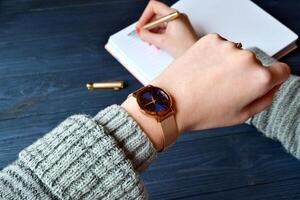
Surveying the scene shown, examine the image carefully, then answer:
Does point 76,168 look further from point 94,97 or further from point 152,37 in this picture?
point 152,37

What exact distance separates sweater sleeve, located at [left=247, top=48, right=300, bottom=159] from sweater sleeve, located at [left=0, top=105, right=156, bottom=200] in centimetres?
32

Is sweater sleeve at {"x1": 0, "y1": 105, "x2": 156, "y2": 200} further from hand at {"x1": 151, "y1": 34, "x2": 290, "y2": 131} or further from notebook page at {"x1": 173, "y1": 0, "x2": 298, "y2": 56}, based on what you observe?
notebook page at {"x1": 173, "y1": 0, "x2": 298, "y2": 56}

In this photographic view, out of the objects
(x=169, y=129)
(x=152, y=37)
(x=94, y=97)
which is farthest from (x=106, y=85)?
(x=169, y=129)

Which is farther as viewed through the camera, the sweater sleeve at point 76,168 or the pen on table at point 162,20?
the pen on table at point 162,20

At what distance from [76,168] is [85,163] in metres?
0.01

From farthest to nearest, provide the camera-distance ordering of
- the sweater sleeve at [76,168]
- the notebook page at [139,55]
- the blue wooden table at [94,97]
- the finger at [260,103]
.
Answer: the notebook page at [139,55]
the blue wooden table at [94,97]
the finger at [260,103]
the sweater sleeve at [76,168]

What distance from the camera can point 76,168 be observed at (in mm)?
635

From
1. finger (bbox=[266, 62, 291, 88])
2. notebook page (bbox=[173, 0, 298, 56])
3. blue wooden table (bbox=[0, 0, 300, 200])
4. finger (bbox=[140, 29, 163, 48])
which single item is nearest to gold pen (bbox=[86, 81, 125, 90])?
blue wooden table (bbox=[0, 0, 300, 200])

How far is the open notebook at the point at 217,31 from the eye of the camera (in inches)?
37.8

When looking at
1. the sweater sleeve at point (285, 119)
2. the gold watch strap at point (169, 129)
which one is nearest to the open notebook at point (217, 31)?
the sweater sleeve at point (285, 119)

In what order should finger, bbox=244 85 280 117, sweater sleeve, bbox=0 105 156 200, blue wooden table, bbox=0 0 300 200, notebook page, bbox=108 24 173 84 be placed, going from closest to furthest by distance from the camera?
sweater sleeve, bbox=0 105 156 200 → finger, bbox=244 85 280 117 → blue wooden table, bbox=0 0 300 200 → notebook page, bbox=108 24 173 84

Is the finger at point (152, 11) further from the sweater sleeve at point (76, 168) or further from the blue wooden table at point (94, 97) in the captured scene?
the sweater sleeve at point (76, 168)

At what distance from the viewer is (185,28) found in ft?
3.18

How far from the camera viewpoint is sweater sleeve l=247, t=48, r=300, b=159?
850 millimetres
